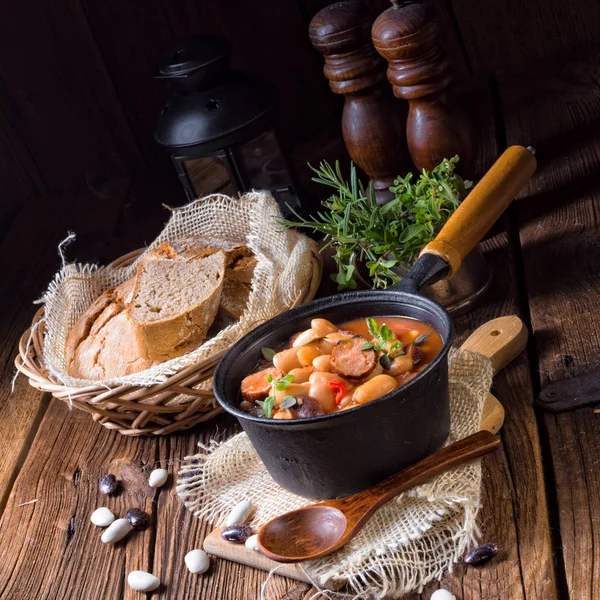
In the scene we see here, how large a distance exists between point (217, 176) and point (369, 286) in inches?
20.8

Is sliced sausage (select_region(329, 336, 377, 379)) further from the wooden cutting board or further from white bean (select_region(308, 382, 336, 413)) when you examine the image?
the wooden cutting board

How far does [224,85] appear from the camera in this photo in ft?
6.62

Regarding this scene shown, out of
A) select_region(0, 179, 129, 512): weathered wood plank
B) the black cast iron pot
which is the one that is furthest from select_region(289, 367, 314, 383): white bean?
select_region(0, 179, 129, 512): weathered wood plank

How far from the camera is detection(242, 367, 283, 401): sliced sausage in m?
1.24

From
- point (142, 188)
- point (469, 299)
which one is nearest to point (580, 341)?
point (469, 299)

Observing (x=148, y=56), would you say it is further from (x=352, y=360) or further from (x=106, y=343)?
(x=352, y=360)

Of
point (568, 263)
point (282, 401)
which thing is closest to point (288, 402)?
point (282, 401)

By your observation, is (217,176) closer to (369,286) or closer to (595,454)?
(369,286)

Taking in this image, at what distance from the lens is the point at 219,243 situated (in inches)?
73.5

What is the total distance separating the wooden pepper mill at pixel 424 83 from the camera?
1683 millimetres

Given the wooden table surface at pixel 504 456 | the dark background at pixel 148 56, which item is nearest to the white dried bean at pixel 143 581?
the wooden table surface at pixel 504 456

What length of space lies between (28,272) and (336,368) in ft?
5.18

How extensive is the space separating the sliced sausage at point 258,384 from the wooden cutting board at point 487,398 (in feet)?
0.69

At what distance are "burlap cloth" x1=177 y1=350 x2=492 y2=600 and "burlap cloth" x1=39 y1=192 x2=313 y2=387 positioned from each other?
0.30 meters
